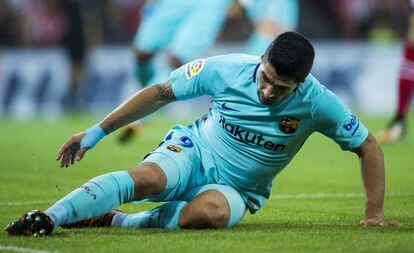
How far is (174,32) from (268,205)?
17.5 feet

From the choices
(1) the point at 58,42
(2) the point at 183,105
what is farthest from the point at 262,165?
(1) the point at 58,42

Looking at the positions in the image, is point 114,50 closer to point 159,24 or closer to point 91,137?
point 159,24

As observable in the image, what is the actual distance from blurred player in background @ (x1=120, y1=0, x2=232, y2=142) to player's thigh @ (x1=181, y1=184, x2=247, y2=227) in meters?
5.63

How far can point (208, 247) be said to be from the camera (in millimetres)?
4598

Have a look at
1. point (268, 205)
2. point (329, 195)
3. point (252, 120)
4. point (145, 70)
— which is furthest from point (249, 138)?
point (145, 70)

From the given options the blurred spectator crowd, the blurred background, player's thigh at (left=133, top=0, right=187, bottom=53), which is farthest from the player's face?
the blurred spectator crowd

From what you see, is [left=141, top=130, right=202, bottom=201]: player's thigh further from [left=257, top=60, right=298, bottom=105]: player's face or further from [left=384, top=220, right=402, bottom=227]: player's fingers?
[left=384, top=220, right=402, bottom=227]: player's fingers

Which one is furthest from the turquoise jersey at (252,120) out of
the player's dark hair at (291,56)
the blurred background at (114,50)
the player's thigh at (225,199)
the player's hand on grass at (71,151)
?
the blurred background at (114,50)

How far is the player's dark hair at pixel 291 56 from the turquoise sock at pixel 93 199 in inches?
39.7

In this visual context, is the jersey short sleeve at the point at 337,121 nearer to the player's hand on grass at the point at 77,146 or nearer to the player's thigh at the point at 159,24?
the player's hand on grass at the point at 77,146

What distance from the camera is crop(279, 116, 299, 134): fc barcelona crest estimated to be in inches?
208

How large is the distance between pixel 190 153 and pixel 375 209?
112cm

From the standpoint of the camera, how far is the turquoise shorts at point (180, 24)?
11.2 meters

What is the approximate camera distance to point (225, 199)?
17.3ft
